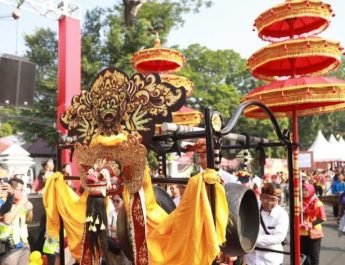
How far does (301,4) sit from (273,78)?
1.10m

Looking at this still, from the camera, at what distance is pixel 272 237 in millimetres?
3760

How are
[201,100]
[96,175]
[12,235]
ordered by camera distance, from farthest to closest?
1. [201,100]
2. [12,235]
3. [96,175]

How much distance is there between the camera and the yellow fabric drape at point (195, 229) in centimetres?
214

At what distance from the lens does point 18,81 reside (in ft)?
24.3

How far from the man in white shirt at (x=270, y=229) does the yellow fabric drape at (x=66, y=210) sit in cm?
167

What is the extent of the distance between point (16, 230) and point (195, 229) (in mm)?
2897

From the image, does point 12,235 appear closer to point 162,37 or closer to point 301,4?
point 301,4

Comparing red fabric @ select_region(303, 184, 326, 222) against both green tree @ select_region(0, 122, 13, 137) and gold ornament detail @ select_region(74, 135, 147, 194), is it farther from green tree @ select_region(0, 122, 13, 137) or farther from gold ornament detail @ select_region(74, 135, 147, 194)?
green tree @ select_region(0, 122, 13, 137)

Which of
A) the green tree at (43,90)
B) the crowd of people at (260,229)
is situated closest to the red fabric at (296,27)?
the crowd of people at (260,229)

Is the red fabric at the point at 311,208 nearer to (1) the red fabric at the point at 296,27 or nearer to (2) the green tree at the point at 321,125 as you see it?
(1) the red fabric at the point at 296,27

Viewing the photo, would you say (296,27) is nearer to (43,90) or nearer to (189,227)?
(189,227)

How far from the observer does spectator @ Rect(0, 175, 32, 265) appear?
4.32 m

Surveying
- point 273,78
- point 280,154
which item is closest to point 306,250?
point 273,78

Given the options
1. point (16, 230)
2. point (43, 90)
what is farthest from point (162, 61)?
point (43, 90)
